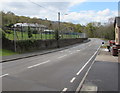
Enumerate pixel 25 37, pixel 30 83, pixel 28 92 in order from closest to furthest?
pixel 28 92, pixel 30 83, pixel 25 37

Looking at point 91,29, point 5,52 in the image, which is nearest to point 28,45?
point 5,52

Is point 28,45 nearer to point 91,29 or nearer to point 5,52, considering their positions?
point 5,52

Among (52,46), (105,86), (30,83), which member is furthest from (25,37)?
(105,86)

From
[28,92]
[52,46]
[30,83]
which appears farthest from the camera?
[52,46]

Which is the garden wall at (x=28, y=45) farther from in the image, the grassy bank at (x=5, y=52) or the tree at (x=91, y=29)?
the tree at (x=91, y=29)

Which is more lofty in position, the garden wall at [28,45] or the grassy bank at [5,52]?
the garden wall at [28,45]

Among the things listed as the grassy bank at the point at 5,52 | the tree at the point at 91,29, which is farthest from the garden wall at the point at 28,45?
the tree at the point at 91,29

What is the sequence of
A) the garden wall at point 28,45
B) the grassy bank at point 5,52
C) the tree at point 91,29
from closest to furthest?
the grassy bank at point 5,52, the garden wall at point 28,45, the tree at point 91,29

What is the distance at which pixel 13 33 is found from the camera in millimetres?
24906

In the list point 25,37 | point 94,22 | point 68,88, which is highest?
point 94,22

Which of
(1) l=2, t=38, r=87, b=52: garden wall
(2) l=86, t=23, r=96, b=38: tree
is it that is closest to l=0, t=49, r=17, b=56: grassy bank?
(1) l=2, t=38, r=87, b=52: garden wall

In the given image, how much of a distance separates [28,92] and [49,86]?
4.11 ft

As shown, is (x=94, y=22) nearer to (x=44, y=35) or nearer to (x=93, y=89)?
(x=44, y=35)

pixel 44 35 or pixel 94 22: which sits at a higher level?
pixel 94 22
